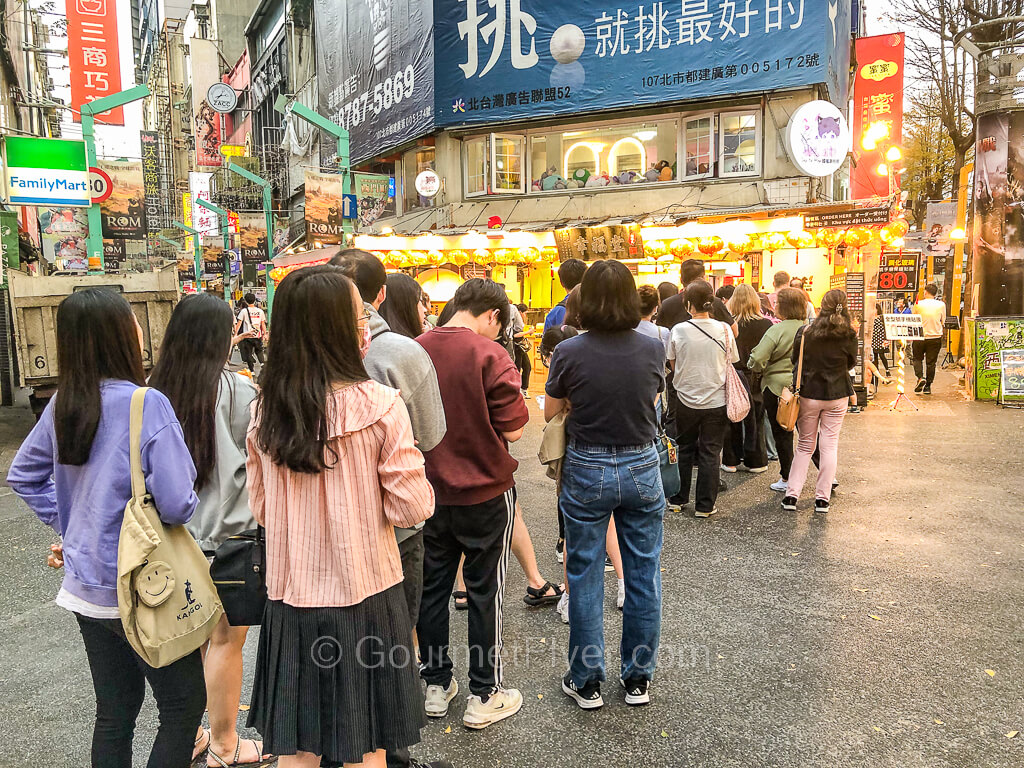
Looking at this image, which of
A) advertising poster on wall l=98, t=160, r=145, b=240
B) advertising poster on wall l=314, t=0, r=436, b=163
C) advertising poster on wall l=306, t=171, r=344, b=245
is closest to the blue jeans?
advertising poster on wall l=306, t=171, r=344, b=245

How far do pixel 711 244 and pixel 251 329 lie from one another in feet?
29.8

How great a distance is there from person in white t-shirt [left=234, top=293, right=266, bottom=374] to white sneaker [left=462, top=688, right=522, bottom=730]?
11.6 metres

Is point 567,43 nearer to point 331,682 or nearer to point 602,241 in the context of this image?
point 602,241

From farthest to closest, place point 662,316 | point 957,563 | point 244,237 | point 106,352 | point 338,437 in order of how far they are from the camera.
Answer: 1. point 244,237
2. point 662,316
3. point 957,563
4. point 106,352
5. point 338,437

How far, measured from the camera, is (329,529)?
7.26 feet

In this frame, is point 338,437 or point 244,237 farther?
point 244,237

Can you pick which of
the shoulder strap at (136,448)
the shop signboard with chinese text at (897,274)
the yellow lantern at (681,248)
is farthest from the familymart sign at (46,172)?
the shop signboard with chinese text at (897,274)

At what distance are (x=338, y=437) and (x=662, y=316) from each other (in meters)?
5.73

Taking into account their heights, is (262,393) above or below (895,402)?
above

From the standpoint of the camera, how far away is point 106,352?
238 centimetres

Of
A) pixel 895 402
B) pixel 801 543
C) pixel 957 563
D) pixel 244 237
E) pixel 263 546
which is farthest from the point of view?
pixel 244 237

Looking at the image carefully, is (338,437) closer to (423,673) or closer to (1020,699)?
(423,673)

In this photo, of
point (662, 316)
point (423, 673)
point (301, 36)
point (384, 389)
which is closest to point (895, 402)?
point (662, 316)

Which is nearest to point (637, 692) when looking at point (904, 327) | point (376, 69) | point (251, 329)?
point (904, 327)
